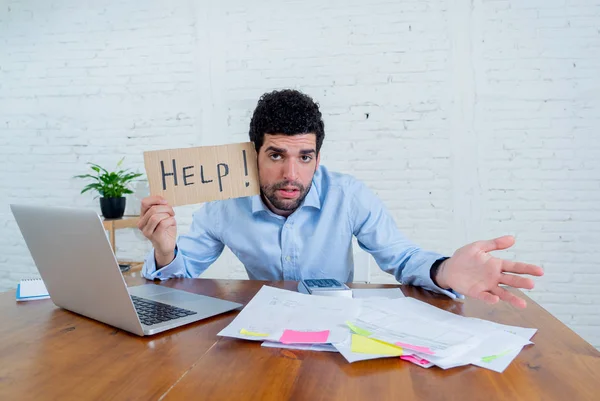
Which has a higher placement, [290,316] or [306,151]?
[306,151]

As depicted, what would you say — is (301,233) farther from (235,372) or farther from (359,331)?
(235,372)

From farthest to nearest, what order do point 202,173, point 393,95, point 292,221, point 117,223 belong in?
1. point 117,223
2. point 393,95
3. point 292,221
4. point 202,173

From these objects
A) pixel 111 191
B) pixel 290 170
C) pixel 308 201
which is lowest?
pixel 111 191

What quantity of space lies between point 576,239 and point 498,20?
55.8 inches

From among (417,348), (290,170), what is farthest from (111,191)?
(417,348)

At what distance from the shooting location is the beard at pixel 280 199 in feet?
4.86

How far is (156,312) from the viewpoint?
41.1 inches

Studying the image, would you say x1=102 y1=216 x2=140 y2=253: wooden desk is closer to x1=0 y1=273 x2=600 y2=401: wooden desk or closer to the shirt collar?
the shirt collar

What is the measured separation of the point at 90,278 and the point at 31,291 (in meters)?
0.43

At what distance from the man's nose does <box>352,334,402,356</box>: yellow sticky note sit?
0.71 m

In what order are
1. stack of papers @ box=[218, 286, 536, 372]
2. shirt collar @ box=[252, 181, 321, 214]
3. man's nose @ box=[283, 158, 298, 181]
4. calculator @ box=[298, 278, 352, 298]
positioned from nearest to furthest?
stack of papers @ box=[218, 286, 536, 372] < calculator @ box=[298, 278, 352, 298] < man's nose @ box=[283, 158, 298, 181] < shirt collar @ box=[252, 181, 321, 214]

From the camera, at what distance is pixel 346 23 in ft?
9.70

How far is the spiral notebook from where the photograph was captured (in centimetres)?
121

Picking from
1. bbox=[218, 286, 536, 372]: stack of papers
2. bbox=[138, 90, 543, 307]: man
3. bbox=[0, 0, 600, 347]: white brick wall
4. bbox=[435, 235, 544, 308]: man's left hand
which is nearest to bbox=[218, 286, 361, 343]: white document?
bbox=[218, 286, 536, 372]: stack of papers
